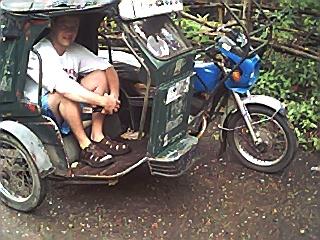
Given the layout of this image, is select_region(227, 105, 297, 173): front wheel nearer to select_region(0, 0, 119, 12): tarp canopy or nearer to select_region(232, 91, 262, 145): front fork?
select_region(232, 91, 262, 145): front fork

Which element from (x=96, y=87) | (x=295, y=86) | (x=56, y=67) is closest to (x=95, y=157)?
(x=96, y=87)

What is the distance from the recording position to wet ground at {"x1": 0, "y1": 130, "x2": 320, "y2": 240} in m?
3.72

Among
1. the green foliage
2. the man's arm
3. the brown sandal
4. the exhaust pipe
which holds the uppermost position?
the man's arm

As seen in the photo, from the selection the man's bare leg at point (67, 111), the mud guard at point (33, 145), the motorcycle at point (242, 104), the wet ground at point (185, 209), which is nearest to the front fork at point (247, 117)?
the motorcycle at point (242, 104)

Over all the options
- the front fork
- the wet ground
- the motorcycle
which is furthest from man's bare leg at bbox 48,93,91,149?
the front fork

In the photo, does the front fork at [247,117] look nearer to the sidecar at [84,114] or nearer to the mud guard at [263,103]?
the mud guard at [263,103]

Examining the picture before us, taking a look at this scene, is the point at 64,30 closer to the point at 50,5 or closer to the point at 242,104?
the point at 50,5

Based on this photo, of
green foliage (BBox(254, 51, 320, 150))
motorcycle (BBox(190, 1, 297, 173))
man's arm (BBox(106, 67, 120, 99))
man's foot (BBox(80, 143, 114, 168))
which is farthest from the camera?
green foliage (BBox(254, 51, 320, 150))

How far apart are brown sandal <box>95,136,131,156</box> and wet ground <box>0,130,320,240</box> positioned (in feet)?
0.85

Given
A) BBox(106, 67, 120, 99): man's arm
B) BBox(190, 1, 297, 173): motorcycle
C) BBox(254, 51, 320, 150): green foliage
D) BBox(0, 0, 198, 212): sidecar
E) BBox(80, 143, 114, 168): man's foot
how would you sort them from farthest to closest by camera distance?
BBox(254, 51, 320, 150): green foliage, BBox(190, 1, 297, 173): motorcycle, BBox(106, 67, 120, 99): man's arm, BBox(80, 143, 114, 168): man's foot, BBox(0, 0, 198, 212): sidecar

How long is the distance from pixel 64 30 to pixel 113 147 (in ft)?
2.40

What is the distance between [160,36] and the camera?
3.96 meters

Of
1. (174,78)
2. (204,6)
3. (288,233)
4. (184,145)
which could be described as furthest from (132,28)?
(204,6)

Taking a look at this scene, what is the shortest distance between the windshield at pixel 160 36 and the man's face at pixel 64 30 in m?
0.39
